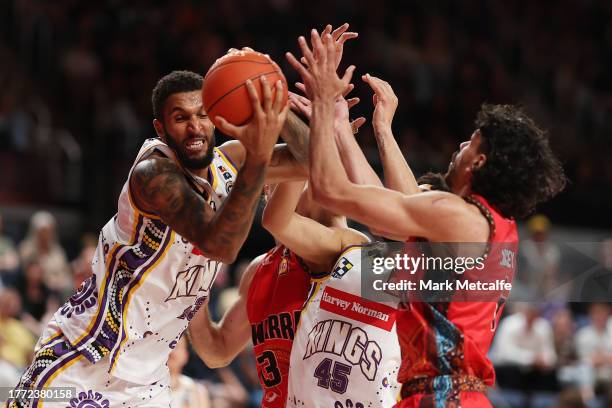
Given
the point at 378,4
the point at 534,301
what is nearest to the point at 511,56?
the point at 378,4

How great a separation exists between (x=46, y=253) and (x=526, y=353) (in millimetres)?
5625

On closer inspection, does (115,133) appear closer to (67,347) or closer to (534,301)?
(534,301)

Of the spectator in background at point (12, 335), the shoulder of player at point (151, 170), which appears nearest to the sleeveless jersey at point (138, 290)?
the shoulder of player at point (151, 170)

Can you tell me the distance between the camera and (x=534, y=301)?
39.2ft

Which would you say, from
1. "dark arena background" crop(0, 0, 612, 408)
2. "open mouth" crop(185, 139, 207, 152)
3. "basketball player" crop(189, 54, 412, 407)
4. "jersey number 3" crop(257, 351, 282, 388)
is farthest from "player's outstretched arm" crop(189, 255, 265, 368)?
"dark arena background" crop(0, 0, 612, 408)

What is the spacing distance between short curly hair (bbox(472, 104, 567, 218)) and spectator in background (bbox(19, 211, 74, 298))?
6944mm

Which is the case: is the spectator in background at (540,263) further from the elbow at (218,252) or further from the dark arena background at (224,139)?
the elbow at (218,252)

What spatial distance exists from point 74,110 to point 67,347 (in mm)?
8579

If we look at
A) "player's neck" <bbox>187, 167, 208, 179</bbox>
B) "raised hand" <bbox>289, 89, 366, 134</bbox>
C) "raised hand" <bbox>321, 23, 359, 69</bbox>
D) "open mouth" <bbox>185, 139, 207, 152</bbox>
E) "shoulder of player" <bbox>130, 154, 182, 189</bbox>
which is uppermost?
"raised hand" <bbox>321, 23, 359, 69</bbox>

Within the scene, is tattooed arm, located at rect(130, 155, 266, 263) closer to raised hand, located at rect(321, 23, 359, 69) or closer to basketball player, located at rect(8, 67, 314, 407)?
basketball player, located at rect(8, 67, 314, 407)

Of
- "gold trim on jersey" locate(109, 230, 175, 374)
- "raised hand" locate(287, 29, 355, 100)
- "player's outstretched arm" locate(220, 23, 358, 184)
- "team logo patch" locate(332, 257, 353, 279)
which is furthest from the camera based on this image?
"team logo patch" locate(332, 257, 353, 279)

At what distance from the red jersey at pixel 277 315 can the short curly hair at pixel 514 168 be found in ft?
4.54

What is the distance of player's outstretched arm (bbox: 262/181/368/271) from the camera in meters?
5.00

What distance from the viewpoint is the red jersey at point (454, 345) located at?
423 centimetres
